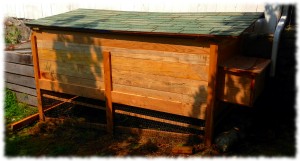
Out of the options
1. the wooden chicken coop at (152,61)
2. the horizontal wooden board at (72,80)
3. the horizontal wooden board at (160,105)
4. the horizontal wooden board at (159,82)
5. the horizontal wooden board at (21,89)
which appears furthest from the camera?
the horizontal wooden board at (21,89)

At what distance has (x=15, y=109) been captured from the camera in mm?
8422

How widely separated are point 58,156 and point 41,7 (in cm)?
621

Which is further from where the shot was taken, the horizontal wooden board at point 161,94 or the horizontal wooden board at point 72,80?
the horizontal wooden board at point 72,80

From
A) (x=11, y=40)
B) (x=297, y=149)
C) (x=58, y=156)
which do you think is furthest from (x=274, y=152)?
(x=11, y=40)

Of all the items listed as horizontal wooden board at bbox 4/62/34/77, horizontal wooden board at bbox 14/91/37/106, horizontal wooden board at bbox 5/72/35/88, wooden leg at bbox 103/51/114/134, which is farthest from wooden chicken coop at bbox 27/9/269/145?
horizontal wooden board at bbox 14/91/37/106

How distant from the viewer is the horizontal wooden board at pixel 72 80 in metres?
6.43

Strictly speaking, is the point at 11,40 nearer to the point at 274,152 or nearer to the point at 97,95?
the point at 97,95

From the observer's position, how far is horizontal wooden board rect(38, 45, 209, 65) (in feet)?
16.7

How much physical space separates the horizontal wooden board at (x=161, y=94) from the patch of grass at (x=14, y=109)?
3.46 meters

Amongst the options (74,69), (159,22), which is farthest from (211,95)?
(74,69)

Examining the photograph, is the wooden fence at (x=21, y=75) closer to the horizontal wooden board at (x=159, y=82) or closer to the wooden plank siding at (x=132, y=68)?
the wooden plank siding at (x=132, y=68)

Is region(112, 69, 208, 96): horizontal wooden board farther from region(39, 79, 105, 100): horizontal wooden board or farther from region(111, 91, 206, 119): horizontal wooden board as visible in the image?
region(39, 79, 105, 100): horizontal wooden board

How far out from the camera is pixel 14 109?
27.6ft

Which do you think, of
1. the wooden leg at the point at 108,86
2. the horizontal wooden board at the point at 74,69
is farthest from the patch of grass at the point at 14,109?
the wooden leg at the point at 108,86
